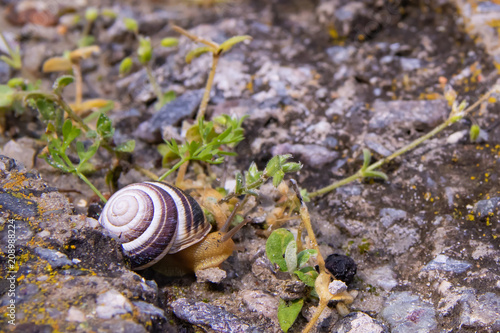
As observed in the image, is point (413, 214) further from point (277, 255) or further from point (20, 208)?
point (20, 208)

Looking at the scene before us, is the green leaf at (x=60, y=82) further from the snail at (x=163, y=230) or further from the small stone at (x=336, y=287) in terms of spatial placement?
the small stone at (x=336, y=287)

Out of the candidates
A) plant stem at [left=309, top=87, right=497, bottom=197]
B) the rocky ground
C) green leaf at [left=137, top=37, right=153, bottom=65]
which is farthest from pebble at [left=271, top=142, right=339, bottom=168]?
green leaf at [left=137, top=37, right=153, bottom=65]

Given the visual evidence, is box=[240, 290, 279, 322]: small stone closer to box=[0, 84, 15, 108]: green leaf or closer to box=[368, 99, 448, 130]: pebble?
box=[368, 99, 448, 130]: pebble

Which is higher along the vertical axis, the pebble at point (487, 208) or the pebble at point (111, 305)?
the pebble at point (487, 208)

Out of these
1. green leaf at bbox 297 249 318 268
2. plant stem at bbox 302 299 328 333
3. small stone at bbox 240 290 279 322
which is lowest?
small stone at bbox 240 290 279 322

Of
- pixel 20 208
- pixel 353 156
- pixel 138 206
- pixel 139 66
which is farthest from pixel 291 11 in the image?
pixel 20 208

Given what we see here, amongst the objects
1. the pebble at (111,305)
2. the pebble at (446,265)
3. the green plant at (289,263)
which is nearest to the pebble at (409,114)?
the pebble at (446,265)
